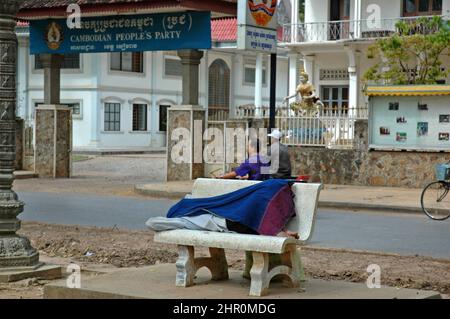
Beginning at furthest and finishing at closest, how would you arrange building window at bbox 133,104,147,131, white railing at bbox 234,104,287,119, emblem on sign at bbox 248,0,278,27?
building window at bbox 133,104,147,131 < white railing at bbox 234,104,287,119 < emblem on sign at bbox 248,0,278,27

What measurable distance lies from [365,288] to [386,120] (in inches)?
583

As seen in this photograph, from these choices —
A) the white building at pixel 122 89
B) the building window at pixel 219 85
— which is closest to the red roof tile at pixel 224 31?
the white building at pixel 122 89

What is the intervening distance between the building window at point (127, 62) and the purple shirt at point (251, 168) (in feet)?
114

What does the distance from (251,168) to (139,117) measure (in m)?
37.1

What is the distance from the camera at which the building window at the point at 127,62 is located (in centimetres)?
4509

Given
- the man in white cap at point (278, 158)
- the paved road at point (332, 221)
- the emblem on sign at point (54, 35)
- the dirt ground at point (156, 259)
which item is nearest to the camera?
the dirt ground at point (156, 259)

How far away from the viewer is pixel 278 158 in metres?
13.4

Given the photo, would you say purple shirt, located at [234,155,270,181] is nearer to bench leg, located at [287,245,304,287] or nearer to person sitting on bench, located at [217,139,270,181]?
person sitting on bench, located at [217,139,270,181]

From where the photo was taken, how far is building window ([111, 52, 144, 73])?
45.1m

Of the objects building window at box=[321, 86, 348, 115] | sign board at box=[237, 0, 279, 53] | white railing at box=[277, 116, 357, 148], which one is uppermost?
sign board at box=[237, 0, 279, 53]

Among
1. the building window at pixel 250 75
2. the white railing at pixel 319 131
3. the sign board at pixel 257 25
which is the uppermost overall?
the building window at pixel 250 75

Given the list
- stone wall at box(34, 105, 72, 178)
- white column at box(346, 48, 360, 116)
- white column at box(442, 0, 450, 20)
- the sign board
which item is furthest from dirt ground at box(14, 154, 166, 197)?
white column at box(442, 0, 450, 20)

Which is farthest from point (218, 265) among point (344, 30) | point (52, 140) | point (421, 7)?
point (344, 30)

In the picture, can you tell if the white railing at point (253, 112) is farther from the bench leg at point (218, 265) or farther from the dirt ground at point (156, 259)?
the bench leg at point (218, 265)
